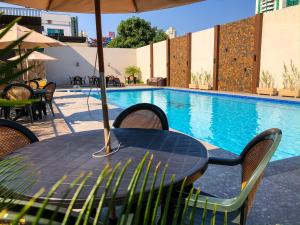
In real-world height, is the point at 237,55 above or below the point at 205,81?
above

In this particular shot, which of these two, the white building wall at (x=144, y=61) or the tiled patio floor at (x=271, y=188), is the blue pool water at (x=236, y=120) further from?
the white building wall at (x=144, y=61)

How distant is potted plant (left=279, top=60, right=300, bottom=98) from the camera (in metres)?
9.44

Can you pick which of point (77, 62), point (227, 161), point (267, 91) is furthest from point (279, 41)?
point (77, 62)

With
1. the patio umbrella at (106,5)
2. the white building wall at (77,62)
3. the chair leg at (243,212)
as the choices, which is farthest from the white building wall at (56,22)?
the chair leg at (243,212)

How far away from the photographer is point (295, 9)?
9609 millimetres

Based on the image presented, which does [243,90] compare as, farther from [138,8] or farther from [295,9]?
[138,8]

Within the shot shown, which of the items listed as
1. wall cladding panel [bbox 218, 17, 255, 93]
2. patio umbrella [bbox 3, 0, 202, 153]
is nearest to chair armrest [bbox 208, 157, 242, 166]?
patio umbrella [bbox 3, 0, 202, 153]

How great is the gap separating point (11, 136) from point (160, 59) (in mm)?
17682

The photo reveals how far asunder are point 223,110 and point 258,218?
295 inches

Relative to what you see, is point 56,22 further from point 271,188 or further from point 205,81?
point 271,188

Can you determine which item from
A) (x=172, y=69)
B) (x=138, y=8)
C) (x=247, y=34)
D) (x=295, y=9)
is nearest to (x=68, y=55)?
(x=172, y=69)

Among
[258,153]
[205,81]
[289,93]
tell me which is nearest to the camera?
[258,153]

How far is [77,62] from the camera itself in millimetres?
19953

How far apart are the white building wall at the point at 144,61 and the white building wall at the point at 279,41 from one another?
36.3ft
